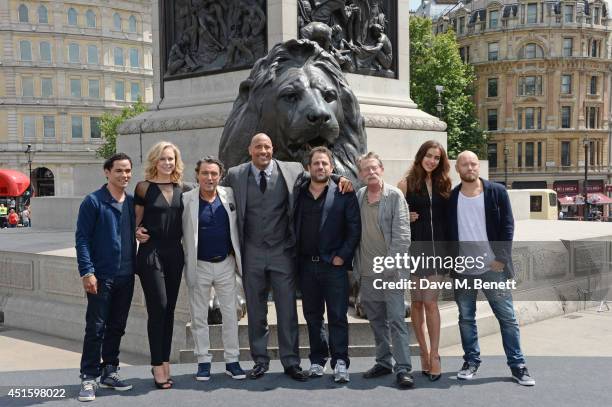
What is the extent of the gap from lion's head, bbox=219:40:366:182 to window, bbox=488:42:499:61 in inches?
2318

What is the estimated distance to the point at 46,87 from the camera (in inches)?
2282

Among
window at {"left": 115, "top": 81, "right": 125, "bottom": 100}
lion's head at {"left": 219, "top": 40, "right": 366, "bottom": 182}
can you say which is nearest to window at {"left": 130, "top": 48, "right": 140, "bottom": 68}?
window at {"left": 115, "top": 81, "right": 125, "bottom": 100}

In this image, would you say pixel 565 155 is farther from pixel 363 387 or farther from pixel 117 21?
pixel 363 387

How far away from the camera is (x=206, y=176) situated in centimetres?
514

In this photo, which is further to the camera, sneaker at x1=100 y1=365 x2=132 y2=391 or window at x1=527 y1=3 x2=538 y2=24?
window at x1=527 y1=3 x2=538 y2=24

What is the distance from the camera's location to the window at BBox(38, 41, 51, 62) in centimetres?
5728

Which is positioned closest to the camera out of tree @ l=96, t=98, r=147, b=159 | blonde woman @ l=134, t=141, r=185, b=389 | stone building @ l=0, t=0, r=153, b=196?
blonde woman @ l=134, t=141, r=185, b=389

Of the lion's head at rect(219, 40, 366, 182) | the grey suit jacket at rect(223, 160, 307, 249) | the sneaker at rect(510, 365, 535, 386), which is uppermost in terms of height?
the lion's head at rect(219, 40, 366, 182)

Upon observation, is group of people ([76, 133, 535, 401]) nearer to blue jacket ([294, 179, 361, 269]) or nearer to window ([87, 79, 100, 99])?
blue jacket ([294, 179, 361, 269])

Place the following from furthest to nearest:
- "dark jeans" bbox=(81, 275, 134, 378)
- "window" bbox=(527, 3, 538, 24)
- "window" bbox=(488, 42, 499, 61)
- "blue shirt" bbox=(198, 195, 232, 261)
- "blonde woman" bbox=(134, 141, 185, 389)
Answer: "window" bbox=(488, 42, 499, 61) → "window" bbox=(527, 3, 538, 24) → "blue shirt" bbox=(198, 195, 232, 261) → "blonde woman" bbox=(134, 141, 185, 389) → "dark jeans" bbox=(81, 275, 134, 378)

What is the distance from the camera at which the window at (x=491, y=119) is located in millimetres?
62344

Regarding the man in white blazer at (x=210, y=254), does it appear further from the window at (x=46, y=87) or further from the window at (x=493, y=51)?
the window at (x=493, y=51)

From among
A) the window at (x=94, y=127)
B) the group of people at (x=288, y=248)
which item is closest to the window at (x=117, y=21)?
the window at (x=94, y=127)

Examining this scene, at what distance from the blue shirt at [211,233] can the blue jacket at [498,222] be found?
5.51 ft
